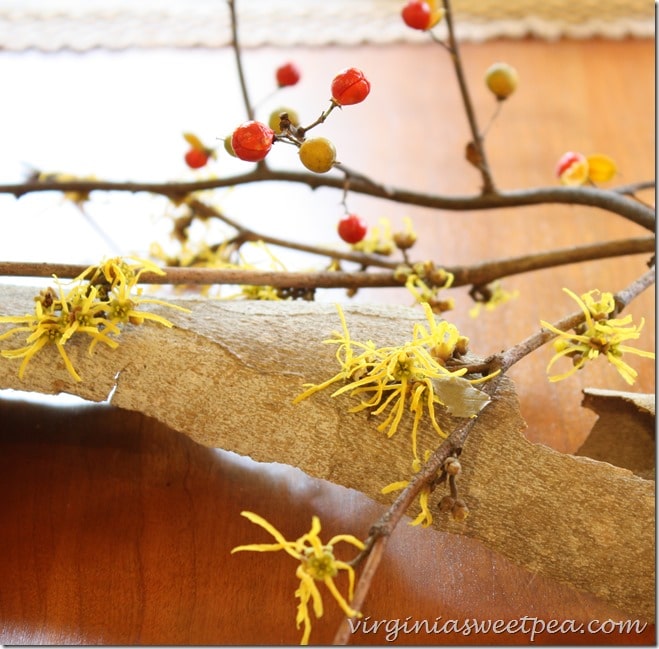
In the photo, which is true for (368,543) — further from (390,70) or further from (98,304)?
(390,70)

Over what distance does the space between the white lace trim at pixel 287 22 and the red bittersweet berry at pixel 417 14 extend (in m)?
0.36

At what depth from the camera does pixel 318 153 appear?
0.34 meters

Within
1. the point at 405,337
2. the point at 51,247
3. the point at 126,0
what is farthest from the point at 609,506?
the point at 126,0

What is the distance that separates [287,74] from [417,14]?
10 cm

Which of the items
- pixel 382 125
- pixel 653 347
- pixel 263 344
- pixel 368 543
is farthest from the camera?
pixel 382 125

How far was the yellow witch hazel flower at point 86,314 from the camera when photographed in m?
0.39

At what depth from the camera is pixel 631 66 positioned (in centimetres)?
84

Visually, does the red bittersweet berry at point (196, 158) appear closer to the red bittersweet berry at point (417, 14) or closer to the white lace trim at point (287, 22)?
the red bittersweet berry at point (417, 14)

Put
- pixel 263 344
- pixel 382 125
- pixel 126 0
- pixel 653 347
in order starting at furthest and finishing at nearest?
1. pixel 126 0
2. pixel 382 125
3. pixel 653 347
4. pixel 263 344

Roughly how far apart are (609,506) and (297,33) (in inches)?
25.9

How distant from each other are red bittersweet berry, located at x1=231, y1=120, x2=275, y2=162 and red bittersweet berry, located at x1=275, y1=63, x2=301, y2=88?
0.79 ft

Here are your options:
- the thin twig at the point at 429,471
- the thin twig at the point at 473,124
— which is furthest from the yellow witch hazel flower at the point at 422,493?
the thin twig at the point at 473,124

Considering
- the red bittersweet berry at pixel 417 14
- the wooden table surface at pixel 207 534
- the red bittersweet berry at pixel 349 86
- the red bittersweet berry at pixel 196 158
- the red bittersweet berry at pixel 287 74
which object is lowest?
the wooden table surface at pixel 207 534

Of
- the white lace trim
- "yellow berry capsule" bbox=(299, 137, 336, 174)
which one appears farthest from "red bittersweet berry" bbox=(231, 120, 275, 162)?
the white lace trim
